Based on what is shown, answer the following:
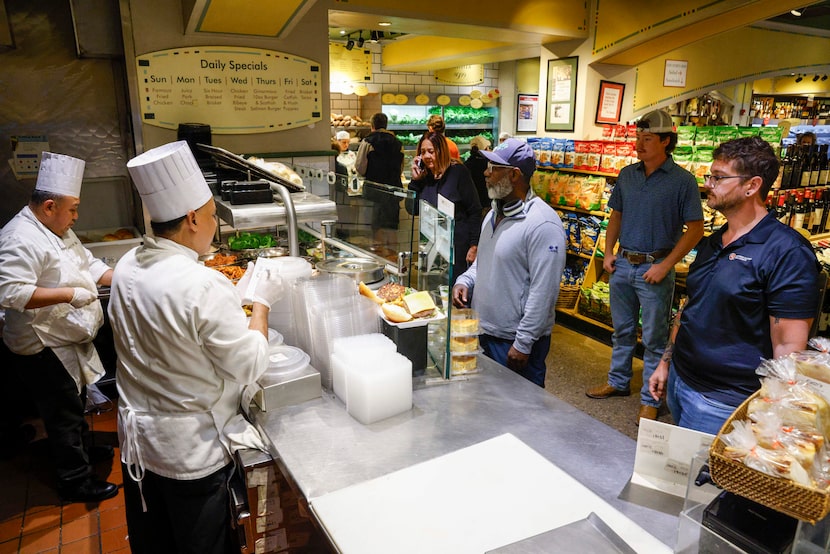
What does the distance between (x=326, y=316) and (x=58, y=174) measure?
6.15 ft

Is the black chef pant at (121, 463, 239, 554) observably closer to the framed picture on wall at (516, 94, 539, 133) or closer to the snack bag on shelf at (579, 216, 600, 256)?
the snack bag on shelf at (579, 216, 600, 256)

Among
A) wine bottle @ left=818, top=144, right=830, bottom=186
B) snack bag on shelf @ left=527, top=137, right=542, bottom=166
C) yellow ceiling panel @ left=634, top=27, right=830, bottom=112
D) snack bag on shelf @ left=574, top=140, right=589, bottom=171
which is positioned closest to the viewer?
wine bottle @ left=818, top=144, right=830, bottom=186

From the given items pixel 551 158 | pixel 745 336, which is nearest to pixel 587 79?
pixel 551 158

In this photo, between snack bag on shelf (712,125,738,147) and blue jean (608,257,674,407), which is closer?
blue jean (608,257,674,407)

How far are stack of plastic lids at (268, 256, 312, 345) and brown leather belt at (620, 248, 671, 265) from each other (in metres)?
2.51

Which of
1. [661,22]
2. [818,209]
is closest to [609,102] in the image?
[661,22]

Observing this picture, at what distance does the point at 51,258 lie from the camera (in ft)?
9.36

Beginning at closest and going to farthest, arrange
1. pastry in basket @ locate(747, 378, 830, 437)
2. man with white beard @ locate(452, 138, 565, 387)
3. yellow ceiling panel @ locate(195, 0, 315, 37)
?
pastry in basket @ locate(747, 378, 830, 437)
man with white beard @ locate(452, 138, 565, 387)
yellow ceiling panel @ locate(195, 0, 315, 37)

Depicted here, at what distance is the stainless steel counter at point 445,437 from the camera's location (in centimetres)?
152

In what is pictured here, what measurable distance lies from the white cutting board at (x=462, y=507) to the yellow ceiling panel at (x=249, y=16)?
3.08 m

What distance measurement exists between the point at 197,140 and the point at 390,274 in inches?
85.3

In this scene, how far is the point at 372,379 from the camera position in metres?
1.74

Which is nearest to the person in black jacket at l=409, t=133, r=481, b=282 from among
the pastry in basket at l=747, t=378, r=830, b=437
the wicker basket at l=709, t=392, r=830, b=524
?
the pastry in basket at l=747, t=378, r=830, b=437

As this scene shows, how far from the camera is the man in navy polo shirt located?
78.1 inches
